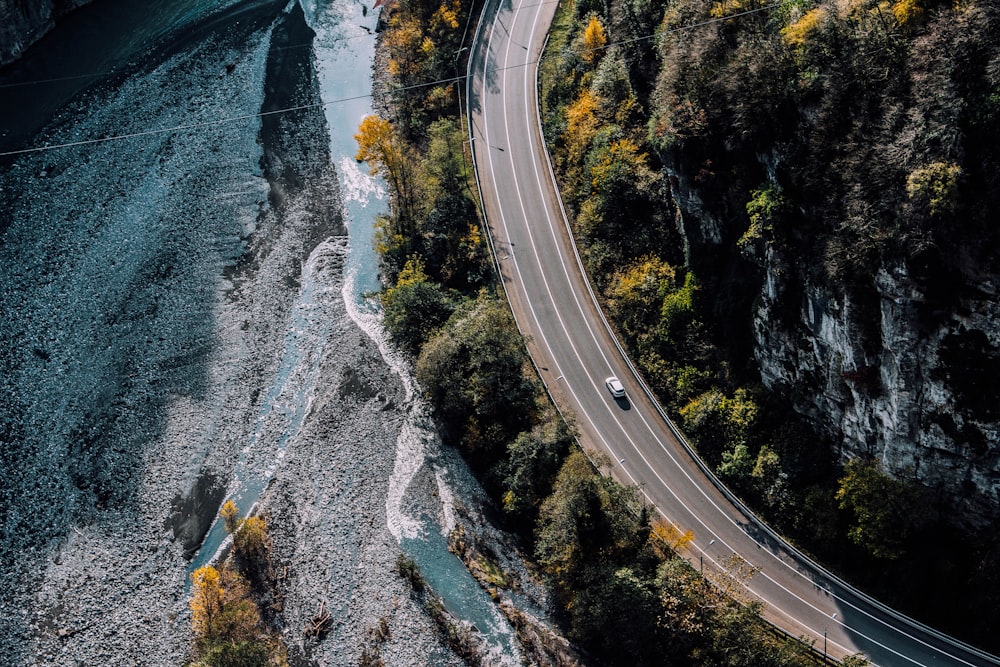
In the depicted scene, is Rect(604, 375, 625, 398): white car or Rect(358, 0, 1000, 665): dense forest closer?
Rect(358, 0, 1000, 665): dense forest

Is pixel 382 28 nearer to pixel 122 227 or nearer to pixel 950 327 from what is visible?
pixel 122 227

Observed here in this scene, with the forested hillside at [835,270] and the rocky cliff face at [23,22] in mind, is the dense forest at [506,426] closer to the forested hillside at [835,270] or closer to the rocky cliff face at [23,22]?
the forested hillside at [835,270]

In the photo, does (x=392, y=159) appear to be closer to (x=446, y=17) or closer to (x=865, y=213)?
(x=446, y=17)

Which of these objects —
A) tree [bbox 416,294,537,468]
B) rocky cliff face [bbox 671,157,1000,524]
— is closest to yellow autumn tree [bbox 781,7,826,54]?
rocky cliff face [bbox 671,157,1000,524]

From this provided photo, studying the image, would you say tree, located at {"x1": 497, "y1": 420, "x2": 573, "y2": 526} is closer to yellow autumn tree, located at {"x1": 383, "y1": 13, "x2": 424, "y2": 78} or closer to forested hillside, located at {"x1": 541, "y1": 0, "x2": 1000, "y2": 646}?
forested hillside, located at {"x1": 541, "y1": 0, "x2": 1000, "y2": 646}

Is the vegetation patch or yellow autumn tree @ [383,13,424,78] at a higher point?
yellow autumn tree @ [383,13,424,78]

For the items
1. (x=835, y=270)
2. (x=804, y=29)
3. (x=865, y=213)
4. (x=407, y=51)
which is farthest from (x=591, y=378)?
(x=407, y=51)
